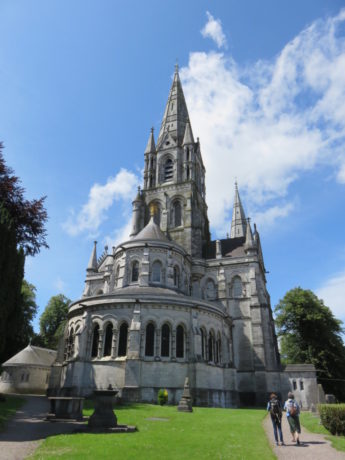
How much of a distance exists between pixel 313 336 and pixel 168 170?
1144 inches

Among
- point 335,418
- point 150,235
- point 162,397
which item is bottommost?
point 335,418

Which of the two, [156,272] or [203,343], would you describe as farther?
[156,272]

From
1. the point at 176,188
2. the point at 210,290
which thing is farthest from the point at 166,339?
the point at 176,188

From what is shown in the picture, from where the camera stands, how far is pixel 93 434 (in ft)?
36.3

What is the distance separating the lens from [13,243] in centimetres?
1652

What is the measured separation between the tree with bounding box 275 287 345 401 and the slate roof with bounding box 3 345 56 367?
91.2 ft

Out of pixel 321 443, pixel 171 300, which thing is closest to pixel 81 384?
pixel 171 300

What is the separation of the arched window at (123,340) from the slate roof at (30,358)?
17.9 m

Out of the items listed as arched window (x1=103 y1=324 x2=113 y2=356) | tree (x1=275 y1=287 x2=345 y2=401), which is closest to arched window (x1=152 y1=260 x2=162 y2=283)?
arched window (x1=103 y1=324 x2=113 y2=356)

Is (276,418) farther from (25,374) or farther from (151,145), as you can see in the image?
(151,145)

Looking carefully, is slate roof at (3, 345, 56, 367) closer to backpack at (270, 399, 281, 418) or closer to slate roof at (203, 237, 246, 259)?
slate roof at (203, 237, 246, 259)

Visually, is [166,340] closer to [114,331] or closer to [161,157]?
[114,331]

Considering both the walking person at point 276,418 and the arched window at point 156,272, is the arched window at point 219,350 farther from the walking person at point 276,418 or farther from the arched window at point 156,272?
the walking person at point 276,418

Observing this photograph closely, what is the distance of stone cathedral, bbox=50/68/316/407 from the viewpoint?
24891 mm
